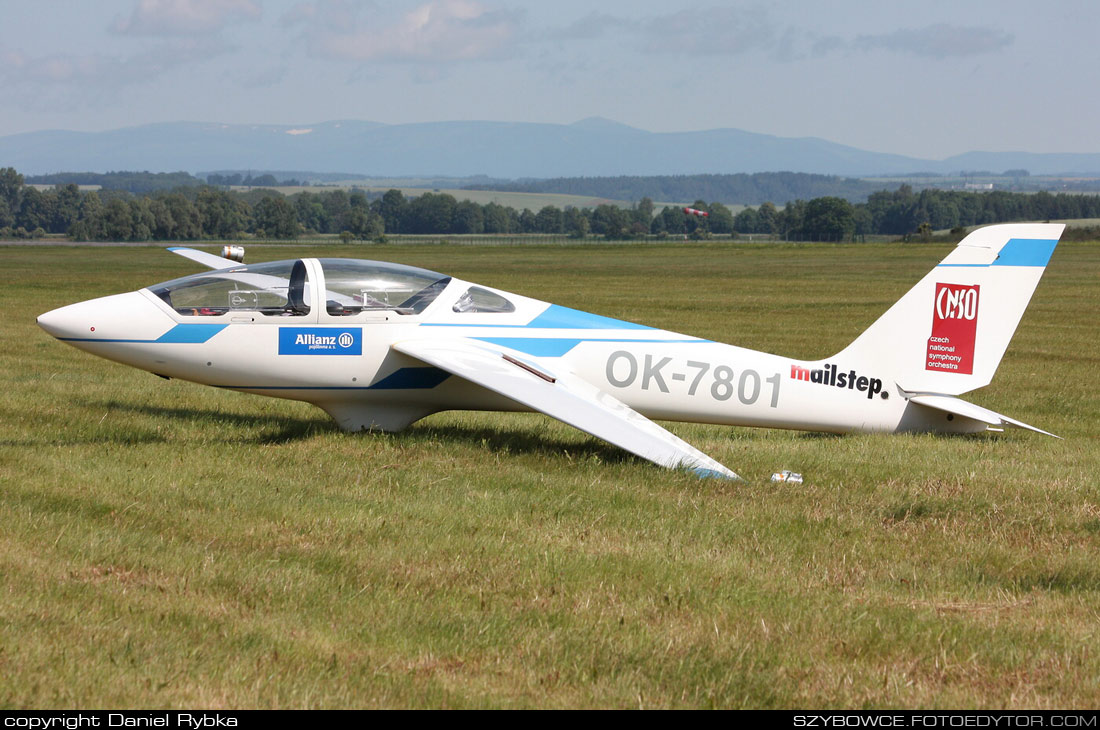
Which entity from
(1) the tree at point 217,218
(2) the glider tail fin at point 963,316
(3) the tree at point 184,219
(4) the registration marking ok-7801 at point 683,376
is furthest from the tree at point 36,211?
(2) the glider tail fin at point 963,316

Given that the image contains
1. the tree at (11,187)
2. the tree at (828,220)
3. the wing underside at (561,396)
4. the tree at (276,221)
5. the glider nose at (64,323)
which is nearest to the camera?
the wing underside at (561,396)

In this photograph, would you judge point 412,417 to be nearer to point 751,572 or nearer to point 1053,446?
point 751,572

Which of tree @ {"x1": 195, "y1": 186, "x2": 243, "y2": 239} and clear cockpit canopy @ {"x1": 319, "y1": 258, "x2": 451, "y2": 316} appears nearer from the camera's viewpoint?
clear cockpit canopy @ {"x1": 319, "y1": 258, "x2": 451, "y2": 316}

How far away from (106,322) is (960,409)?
9227 mm

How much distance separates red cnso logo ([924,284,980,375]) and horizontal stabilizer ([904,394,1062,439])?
333 mm

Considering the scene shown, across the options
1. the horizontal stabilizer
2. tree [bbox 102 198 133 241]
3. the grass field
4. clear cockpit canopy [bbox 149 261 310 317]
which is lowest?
the grass field

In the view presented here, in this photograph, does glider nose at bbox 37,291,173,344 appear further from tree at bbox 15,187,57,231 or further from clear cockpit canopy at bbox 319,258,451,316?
tree at bbox 15,187,57,231

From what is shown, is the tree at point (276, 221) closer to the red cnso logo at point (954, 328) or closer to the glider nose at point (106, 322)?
the glider nose at point (106, 322)

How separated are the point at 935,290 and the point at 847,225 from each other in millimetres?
150579

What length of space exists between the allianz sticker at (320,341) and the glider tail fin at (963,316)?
552 centimetres

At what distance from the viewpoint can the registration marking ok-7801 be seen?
11.5m

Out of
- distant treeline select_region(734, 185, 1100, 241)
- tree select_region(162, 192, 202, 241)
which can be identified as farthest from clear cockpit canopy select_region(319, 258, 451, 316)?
distant treeline select_region(734, 185, 1100, 241)

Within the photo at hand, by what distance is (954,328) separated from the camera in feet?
39.0

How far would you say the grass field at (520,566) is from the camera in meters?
5.04
